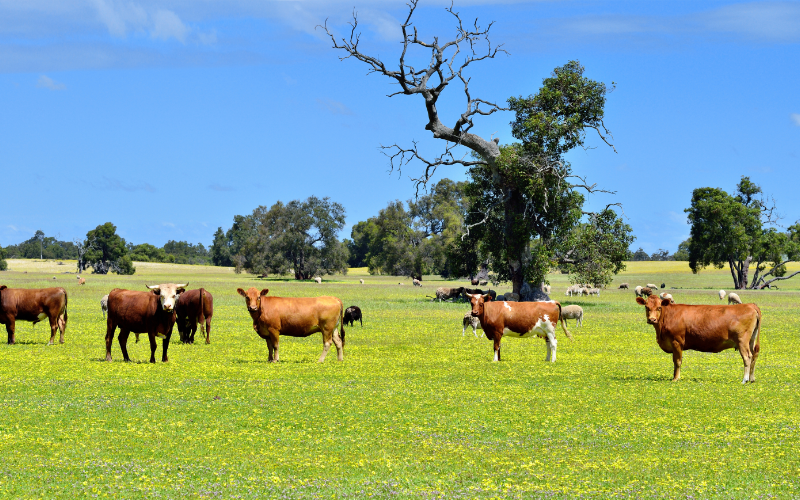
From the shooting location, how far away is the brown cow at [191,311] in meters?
24.7

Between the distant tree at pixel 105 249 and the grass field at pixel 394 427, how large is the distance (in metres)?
130

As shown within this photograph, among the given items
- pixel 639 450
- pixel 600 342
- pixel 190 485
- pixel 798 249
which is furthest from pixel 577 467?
pixel 798 249

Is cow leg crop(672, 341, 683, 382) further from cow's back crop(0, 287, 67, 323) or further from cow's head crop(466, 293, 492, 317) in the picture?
cow's back crop(0, 287, 67, 323)

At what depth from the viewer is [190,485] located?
352 inches

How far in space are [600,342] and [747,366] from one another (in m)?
10.8

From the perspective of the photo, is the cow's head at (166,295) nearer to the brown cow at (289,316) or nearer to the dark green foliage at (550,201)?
the brown cow at (289,316)

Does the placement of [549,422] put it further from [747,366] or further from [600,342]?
[600,342]

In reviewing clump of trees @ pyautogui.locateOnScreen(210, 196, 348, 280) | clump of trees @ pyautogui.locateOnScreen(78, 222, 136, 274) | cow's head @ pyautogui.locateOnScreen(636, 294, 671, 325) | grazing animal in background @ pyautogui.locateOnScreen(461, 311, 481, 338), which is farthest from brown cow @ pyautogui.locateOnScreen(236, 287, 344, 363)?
clump of trees @ pyautogui.locateOnScreen(78, 222, 136, 274)

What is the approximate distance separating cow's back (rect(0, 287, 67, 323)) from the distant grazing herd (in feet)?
0.09

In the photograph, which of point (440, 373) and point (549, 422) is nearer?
point (549, 422)

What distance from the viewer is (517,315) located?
69.9ft

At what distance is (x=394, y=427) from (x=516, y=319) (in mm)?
9786

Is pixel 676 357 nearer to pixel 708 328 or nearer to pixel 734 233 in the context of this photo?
pixel 708 328

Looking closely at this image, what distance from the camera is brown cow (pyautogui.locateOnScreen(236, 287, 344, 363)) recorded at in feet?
66.3
